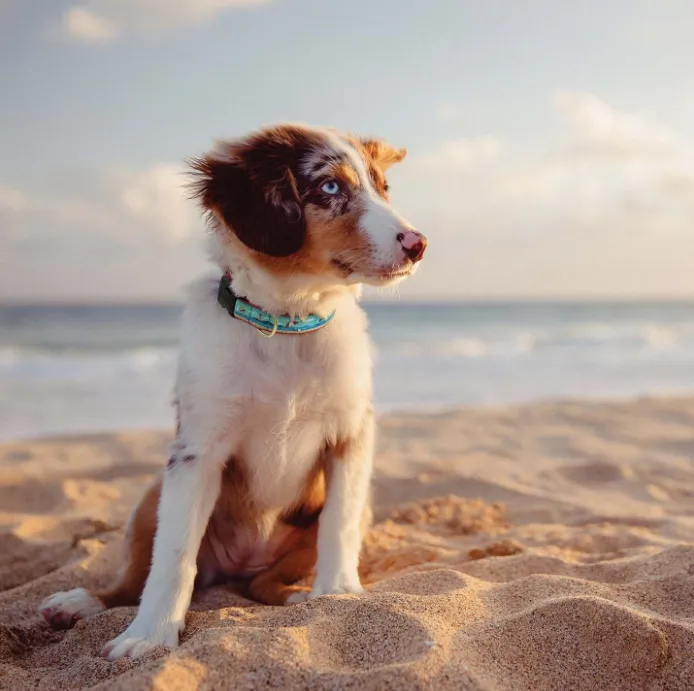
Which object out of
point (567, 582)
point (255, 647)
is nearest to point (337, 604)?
point (255, 647)

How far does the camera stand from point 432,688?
6.36 feet

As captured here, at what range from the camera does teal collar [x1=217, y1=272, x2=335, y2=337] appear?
9.32ft

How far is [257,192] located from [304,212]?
19 cm

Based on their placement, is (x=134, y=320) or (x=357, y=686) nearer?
(x=357, y=686)

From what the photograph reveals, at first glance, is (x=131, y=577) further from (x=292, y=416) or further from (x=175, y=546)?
(x=292, y=416)

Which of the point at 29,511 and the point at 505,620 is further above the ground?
the point at 505,620

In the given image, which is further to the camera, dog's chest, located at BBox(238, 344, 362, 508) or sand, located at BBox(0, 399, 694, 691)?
dog's chest, located at BBox(238, 344, 362, 508)

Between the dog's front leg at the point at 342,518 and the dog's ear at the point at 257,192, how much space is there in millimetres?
859

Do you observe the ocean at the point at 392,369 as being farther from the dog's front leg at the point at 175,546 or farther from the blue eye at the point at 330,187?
the blue eye at the point at 330,187

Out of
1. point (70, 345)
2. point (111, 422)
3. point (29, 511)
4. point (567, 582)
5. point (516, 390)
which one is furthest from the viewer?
point (70, 345)

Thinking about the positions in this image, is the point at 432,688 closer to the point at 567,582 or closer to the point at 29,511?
the point at 567,582

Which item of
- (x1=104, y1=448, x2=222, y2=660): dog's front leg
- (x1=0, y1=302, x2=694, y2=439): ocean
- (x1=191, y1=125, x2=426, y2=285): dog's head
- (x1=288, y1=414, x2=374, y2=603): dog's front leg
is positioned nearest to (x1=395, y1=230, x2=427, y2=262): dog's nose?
(x1=191, y1=125, x2=426, y2=285): dog's head

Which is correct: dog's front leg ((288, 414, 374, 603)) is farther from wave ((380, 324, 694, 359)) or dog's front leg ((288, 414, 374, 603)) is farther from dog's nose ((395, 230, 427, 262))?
wave ((380, 324, 694, 359))

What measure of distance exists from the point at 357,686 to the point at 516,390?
10149mm
